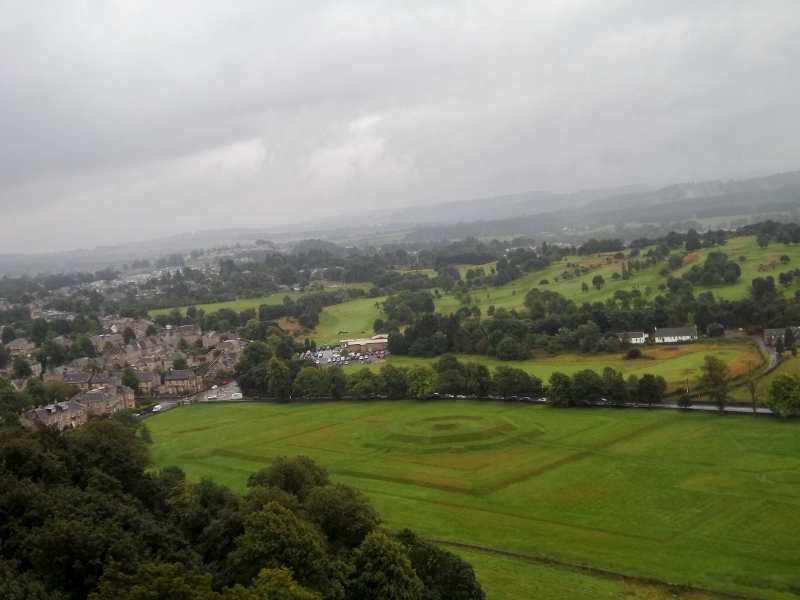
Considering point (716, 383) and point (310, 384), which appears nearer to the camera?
point (716, 383)

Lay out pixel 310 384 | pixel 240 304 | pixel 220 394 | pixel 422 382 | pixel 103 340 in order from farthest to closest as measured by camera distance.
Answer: pixel 240 304
pixel 103 340
pixel 220 394
pixel 310 384
pixel 422 382

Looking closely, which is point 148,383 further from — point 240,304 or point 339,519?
point 240,304

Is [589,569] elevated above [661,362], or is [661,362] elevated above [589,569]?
[589,569]

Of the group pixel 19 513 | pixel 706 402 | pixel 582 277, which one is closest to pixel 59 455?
pixel 19 513

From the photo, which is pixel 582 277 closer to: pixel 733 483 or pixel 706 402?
pixel 706 402

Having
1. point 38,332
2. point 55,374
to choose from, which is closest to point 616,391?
point 55,374

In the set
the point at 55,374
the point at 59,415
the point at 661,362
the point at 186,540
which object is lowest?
the point at 661,362

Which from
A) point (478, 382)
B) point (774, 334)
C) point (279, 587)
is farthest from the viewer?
point (774, 334)

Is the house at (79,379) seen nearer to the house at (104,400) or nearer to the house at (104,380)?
the house at (104,380)
